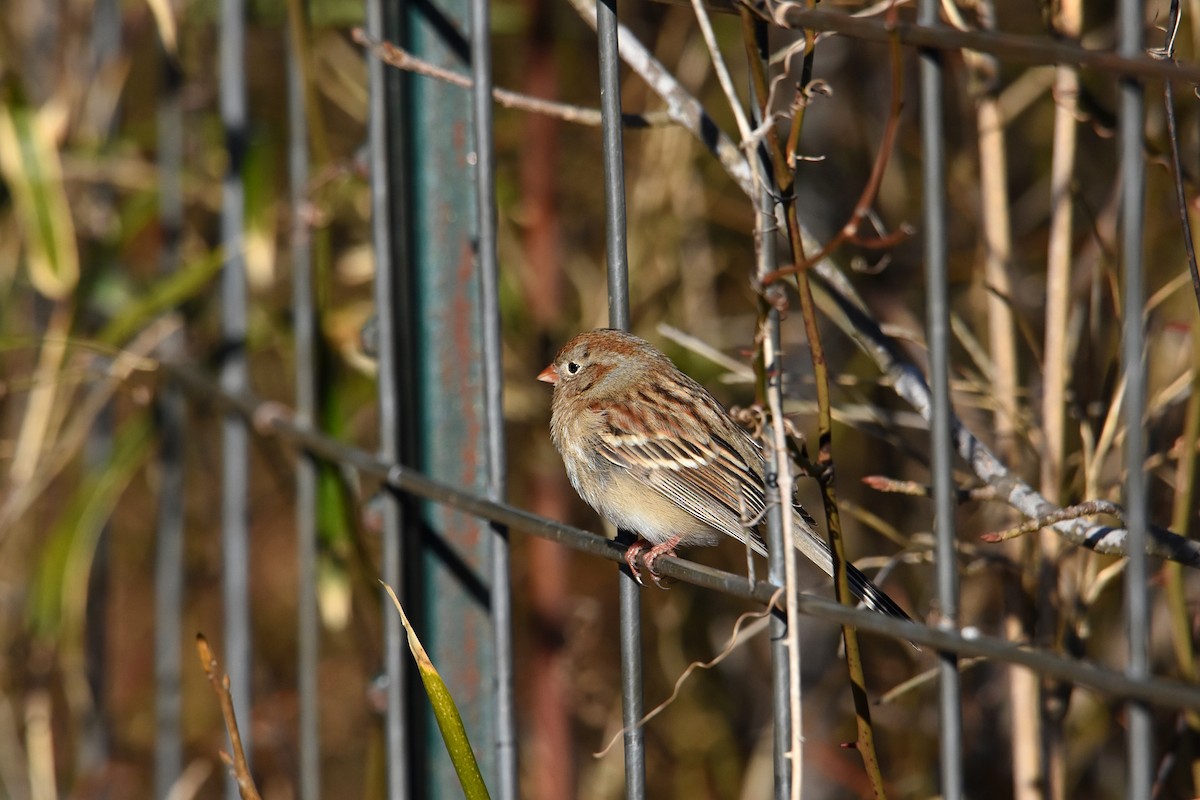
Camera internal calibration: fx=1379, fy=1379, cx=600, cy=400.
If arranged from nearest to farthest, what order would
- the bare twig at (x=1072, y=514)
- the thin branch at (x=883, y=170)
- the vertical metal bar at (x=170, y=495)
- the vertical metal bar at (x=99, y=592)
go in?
1. the thin branch at (x=883, y=170)
2. the bare twig at (x=1072, y=514)
3. the vertical metal bar at (x=170, y=495)
4. the vertical metal bar at (x=99, y=592)

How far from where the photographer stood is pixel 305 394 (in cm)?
236

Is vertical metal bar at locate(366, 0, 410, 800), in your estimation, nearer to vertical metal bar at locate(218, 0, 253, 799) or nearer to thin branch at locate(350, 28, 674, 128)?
thin branch at locate(350, 28, 674, 128)

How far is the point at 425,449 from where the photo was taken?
2219 mm

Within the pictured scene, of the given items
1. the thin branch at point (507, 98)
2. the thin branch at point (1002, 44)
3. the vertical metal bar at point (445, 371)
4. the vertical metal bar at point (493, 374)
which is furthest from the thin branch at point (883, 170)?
the vertical metal bar at point (445, 371)

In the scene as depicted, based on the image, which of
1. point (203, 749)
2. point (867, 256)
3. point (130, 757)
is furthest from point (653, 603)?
point (130, 757)

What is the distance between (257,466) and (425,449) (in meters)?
3.55

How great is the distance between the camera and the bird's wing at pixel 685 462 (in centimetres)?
206

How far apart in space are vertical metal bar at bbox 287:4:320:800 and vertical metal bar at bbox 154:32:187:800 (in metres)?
0.60

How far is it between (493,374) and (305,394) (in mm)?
799

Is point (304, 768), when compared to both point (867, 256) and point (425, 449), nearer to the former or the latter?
point (425, 449)

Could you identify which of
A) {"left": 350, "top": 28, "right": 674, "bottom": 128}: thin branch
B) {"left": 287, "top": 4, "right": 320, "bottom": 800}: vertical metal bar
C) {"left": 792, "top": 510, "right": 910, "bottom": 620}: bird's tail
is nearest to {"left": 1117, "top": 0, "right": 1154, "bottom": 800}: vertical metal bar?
{"left": 792, "top": 510, "right": 910, "bottom": 620}: bird's tail

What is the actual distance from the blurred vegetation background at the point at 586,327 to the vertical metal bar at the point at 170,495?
0.03 m

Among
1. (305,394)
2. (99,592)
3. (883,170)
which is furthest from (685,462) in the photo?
(99,592)

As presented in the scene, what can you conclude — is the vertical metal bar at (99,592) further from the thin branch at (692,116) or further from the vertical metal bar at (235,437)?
the thin branch at (692,116)
